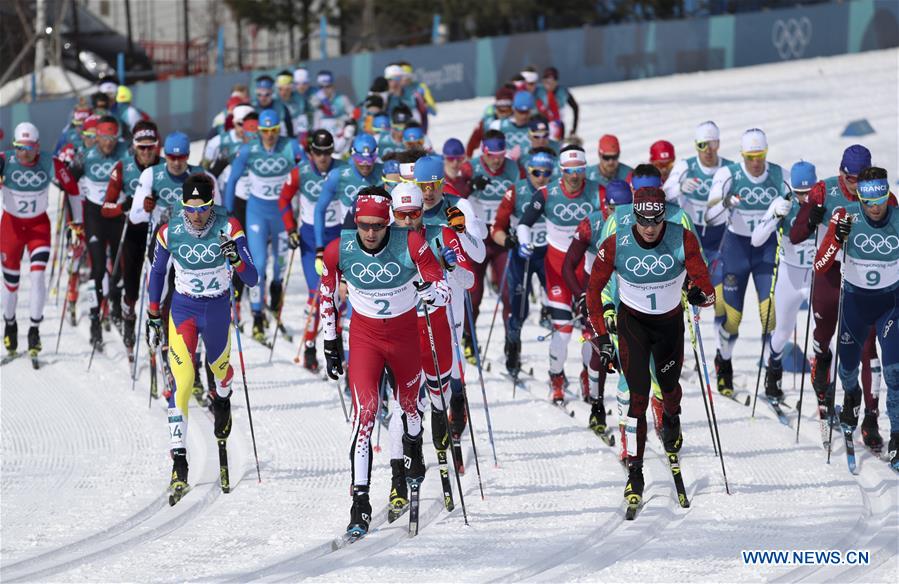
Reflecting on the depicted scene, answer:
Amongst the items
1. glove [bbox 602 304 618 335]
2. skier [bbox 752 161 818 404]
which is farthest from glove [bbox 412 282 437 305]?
skier [bbox 752 161 818 404]

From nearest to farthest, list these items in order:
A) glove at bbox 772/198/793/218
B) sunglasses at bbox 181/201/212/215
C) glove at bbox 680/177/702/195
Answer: sunglasses at bbox 181/201/212/215 < glove at bbox 772/198/793/218 < glove at bbox 680/177/702/195

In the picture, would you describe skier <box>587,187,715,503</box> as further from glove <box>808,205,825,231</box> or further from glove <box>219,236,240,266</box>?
glove <box>219,236,240,266</box>

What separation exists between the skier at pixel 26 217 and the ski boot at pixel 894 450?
26.7 feet

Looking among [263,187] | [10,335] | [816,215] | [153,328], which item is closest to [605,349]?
[816,215]

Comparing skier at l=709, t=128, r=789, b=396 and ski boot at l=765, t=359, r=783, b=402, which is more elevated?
skier at l=709, t=128, r=789, b=396

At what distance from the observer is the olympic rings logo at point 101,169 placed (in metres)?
15.4

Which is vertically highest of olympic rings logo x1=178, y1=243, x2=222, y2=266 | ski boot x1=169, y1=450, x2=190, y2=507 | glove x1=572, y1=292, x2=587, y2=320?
olympic rings logo x1=178, y1=243, x2=222, y2=266

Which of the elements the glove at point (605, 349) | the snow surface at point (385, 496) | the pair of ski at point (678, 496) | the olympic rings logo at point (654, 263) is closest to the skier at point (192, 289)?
the snow surface at point (385, 496)

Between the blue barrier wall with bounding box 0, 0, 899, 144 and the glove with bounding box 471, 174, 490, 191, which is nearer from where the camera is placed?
the glove with bounding box 471, 174, 490, 191

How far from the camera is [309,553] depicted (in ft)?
31.4

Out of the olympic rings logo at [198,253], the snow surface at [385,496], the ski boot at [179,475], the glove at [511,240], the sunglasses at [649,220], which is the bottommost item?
the snow surface at [385,496]

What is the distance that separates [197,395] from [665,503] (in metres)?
4.79

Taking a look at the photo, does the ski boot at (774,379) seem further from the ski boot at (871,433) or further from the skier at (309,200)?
the skier at (309,200)

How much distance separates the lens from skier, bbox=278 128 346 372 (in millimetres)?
14523
